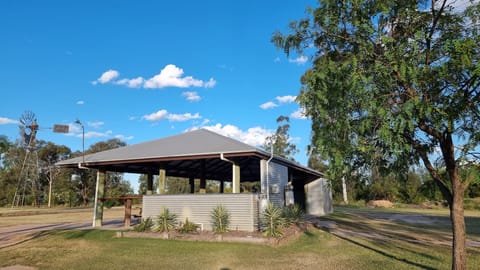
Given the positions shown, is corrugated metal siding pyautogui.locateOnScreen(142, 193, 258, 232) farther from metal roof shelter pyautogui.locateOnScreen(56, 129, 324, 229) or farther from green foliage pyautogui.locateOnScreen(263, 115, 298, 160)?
green foliage pyautogui.locateOnScreen(263, 115, 298, 160)

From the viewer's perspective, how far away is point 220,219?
1085 cm

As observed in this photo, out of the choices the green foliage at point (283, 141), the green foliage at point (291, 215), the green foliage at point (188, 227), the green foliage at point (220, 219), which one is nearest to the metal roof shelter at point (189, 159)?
the green foliage at point (220, 219)

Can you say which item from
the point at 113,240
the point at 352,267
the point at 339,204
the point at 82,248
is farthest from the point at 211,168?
the point at 339,204

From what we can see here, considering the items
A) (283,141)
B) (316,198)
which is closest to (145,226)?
(316,198)

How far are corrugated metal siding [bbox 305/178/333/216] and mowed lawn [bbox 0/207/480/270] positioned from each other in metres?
10.6

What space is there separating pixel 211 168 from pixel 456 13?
541 inches

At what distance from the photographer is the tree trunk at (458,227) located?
560cm

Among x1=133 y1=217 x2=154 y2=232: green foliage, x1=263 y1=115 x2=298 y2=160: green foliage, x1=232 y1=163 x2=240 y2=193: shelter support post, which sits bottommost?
x1=133 y1=217 x2=154 y2=232: green foliage

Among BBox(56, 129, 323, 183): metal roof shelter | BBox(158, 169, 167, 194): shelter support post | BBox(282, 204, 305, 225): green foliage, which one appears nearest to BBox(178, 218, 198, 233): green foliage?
BBox(158, 169, 167, 194): shelter support post

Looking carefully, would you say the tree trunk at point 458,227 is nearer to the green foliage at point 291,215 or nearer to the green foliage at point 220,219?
the green foliage at point 291,215

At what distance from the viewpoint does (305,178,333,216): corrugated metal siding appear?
2180cm

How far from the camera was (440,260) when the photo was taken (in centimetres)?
733

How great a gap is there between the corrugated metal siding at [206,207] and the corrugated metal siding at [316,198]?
12.0 meters

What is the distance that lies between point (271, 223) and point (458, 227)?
5474 millimetres
